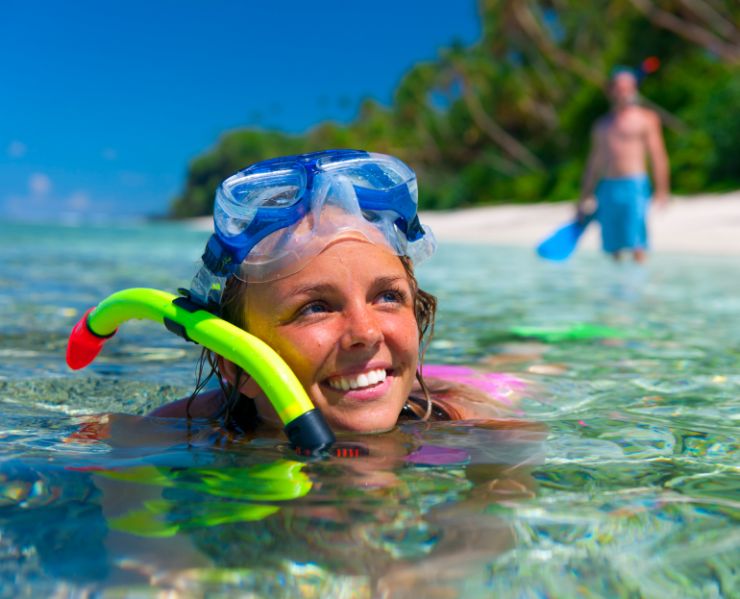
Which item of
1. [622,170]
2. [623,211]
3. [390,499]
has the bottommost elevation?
[390,499]

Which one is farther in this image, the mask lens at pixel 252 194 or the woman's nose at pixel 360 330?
the mask lens at pixel 252 194

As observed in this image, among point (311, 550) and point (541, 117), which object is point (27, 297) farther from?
point (541, 117)

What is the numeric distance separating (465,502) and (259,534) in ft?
1.45

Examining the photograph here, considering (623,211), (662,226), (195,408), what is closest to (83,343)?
(195,408)

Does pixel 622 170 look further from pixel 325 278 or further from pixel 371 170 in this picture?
pixel 325 278

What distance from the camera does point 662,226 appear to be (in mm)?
16172

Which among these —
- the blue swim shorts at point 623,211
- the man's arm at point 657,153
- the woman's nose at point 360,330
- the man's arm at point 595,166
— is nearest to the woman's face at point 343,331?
the woman's nose at point 360,330

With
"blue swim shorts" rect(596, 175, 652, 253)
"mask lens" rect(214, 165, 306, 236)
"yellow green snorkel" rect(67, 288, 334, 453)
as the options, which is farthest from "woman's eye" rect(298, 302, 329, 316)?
"blue swim shorts" rect(596, 175, 652, 253)

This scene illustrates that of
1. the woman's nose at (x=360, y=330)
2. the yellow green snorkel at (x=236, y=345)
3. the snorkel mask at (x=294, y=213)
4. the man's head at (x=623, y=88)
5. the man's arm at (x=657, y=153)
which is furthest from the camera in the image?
the man's arm at (x=657, y=153)

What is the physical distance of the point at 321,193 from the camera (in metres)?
2.33

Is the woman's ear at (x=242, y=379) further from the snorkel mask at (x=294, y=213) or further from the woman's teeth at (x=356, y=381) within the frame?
the woman's teeth at (x=356, y=381)

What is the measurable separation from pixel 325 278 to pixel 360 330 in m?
0.18

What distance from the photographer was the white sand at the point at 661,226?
45.9 ft

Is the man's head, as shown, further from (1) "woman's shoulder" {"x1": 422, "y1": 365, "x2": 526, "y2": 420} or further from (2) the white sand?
(1) "woman's shoulder" {"x1": 422, "y1": 365, "x2": 526, "y2": 420}
